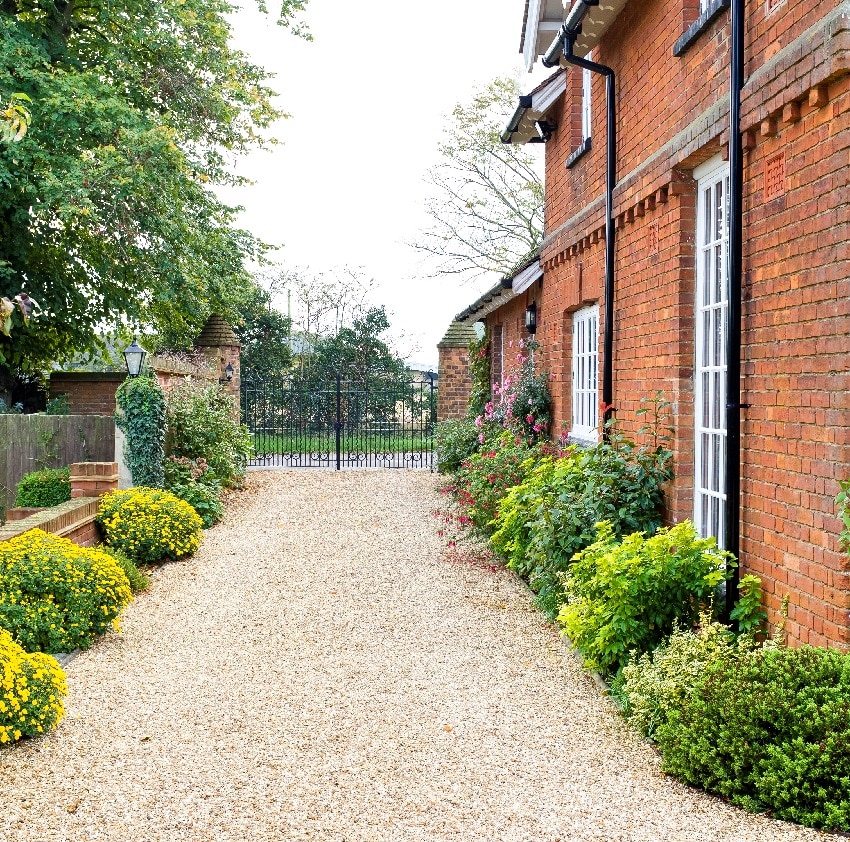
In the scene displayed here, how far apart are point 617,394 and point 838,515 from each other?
13.8 ft

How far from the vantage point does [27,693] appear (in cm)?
507

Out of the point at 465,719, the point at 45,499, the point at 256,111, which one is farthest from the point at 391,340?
the point at 465,719

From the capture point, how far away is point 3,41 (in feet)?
48.9

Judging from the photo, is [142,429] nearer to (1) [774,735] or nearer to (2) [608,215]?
(2) [608,215]

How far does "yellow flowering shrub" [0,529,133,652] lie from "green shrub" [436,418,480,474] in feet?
32.8

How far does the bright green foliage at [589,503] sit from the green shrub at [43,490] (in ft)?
22.7

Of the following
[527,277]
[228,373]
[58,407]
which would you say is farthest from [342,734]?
[228,373]

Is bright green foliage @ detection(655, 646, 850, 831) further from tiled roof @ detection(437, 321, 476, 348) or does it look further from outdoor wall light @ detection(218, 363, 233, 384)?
outdoor wall light @ detection(218, 363, 233, 384)

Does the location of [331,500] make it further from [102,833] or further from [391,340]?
[391,340]

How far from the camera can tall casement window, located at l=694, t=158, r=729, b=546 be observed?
654cm

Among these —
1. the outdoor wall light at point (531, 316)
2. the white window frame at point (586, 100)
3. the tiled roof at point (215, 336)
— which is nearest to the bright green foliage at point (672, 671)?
the white window frame at point (586, 100)

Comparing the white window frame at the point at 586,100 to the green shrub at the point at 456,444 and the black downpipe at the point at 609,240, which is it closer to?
the black downpipe at the point at 609,240

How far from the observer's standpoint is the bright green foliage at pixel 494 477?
10.8 m

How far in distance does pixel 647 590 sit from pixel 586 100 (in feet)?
22.7
